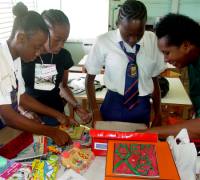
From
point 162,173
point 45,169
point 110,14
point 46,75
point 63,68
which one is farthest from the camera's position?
point 110,14

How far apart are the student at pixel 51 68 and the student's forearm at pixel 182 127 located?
0.53m

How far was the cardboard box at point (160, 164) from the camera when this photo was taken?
0.96 m

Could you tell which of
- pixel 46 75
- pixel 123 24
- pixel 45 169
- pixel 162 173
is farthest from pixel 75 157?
pixel 123 24

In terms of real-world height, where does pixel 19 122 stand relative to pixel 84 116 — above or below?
above

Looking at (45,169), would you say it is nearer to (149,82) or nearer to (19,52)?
(19,52)

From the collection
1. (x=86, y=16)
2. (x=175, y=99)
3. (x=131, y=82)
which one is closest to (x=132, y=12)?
(x=131, y=82)

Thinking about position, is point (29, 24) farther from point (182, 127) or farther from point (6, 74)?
point (182, 127)

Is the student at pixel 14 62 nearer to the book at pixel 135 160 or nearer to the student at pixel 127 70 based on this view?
the book at pixel 135 160

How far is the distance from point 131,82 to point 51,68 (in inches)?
20.7

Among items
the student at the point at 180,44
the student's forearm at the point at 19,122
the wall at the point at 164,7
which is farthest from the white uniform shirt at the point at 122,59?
the wall at the point at 164,7

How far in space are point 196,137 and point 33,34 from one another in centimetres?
91

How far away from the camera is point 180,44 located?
48.5 inches

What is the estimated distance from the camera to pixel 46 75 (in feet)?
5.43

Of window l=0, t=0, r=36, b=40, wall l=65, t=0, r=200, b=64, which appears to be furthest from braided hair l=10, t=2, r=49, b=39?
wall l=65, t=0, r=200, b=64
